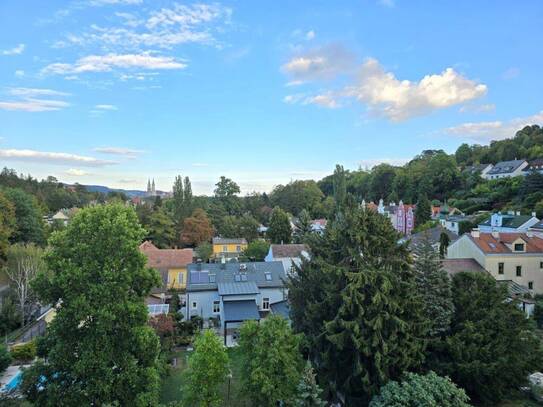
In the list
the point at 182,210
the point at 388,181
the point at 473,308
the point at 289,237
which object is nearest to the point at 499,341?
the point at 473,308

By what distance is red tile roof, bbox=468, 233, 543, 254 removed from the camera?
30.5 m

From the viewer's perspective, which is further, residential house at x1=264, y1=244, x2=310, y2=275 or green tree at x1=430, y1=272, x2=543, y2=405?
residential house at x1=264, y1=244, x2=310, y2=275

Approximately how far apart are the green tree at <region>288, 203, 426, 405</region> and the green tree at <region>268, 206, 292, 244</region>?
38.5 metres

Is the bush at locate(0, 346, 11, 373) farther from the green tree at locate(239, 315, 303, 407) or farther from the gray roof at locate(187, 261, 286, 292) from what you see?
the green tree at locate(239, 315, 303, 407)

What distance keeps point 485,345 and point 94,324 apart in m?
15.2

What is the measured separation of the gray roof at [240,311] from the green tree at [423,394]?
41.2 feet

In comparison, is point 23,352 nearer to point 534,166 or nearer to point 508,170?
point 534,166

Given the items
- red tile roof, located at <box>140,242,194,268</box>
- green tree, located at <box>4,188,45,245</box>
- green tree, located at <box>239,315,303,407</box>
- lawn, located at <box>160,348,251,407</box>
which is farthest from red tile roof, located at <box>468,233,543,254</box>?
green tree, located at <box>4,188,45,245</box>

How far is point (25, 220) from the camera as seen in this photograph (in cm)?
4216

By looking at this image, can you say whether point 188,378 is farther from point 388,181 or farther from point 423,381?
point 388,181

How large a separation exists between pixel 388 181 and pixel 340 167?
56.6 m

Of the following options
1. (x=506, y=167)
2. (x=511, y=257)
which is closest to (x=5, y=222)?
(x=511, y=257)

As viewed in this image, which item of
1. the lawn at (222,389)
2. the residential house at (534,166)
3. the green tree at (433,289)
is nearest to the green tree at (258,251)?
the lawn at (222,389)

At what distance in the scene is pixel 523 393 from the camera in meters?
17.3
